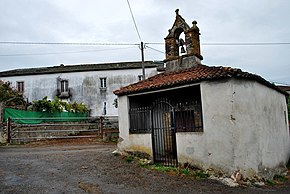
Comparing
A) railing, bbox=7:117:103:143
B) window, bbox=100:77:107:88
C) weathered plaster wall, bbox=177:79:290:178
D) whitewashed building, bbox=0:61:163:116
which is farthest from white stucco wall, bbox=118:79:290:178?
window, bbox=100:77:107:88

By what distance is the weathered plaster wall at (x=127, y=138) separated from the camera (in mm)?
10611

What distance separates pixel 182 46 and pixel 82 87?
875 inches

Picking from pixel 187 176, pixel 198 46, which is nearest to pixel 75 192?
pixel 187 176

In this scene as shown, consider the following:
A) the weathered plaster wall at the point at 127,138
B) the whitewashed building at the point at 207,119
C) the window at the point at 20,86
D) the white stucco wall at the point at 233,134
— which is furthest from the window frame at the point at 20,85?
the white stucco wall at the point at 233,134

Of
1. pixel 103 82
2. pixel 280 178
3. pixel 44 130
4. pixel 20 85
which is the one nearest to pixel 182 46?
pixel 280 178

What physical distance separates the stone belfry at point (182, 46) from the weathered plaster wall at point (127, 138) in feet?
9.82

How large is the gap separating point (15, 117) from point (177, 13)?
38.5 ft

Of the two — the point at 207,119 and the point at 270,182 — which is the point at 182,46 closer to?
Result: the point at 207,119

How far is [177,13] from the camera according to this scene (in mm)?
12719

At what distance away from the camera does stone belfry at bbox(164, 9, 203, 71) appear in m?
12.2

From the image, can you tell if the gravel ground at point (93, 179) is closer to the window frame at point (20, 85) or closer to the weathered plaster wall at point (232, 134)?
the weathered plaster wall at point (232, 134)

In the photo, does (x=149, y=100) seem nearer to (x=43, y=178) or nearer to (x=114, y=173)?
(x=114, y=173)

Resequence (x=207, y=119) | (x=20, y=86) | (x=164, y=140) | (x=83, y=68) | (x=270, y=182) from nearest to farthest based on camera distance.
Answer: (x=270, y=182)
(x=207, y=119)
(x=164, y=140)
(x=20, y=86)
(x=83, y=68)

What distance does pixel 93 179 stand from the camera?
26.7ft
